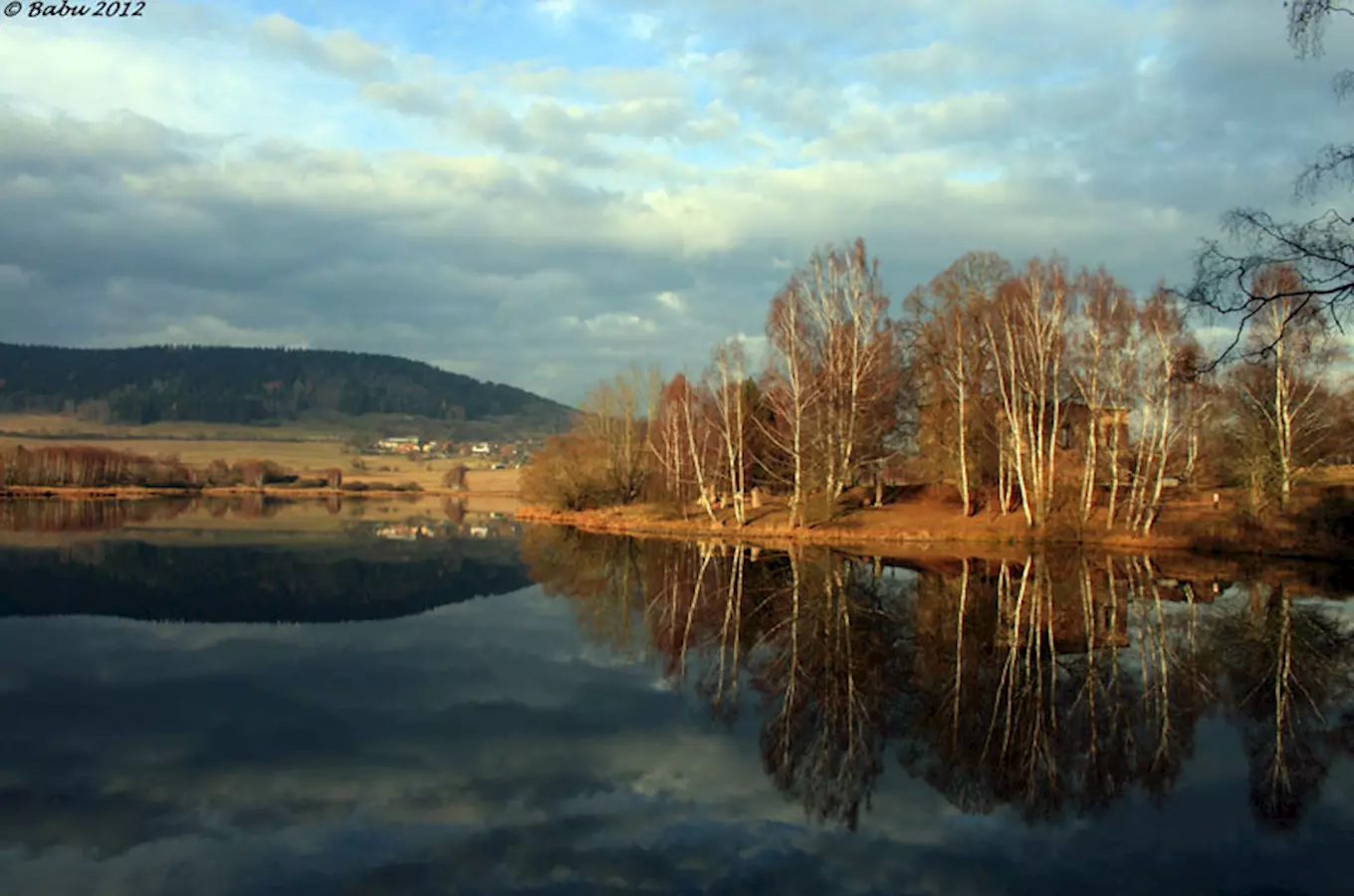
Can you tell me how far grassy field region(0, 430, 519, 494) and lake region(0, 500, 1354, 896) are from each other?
366 ft

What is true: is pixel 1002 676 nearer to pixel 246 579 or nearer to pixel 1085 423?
pixel 246 579

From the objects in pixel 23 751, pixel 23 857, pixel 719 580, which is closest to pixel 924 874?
pixel 23 857

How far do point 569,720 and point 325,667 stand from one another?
587 cm

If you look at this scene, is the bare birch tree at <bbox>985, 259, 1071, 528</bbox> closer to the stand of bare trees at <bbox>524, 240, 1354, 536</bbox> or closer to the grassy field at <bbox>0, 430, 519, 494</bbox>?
the stand of bare trees at <bbox>524, 240, 1354, 536</bbox>

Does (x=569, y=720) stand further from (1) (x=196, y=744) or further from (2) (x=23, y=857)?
(2) (x=23, y=857)

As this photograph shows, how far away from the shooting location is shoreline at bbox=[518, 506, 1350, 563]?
3562cm

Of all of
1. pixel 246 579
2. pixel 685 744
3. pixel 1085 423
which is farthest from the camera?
pixel 1085 423

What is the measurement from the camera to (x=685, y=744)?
443 inches

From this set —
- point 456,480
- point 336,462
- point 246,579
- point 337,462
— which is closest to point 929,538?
point 246,579

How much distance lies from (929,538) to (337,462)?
154 meters

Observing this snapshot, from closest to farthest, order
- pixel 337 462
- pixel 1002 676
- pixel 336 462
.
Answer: pixel 1002 676, pixel 337 462, pixel 336 462

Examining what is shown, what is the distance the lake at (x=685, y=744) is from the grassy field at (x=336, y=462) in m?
112

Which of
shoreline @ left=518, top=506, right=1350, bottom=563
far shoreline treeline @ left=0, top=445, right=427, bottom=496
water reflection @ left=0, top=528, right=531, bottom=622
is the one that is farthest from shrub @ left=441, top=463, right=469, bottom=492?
water reflection @ left=0, top=528, right=531, bottom=622

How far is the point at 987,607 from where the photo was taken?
21.8 meters
